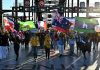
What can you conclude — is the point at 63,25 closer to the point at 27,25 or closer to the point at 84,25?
the point at 84,25

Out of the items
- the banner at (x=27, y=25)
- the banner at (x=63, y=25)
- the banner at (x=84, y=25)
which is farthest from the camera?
the banner at (x=27, y=25)

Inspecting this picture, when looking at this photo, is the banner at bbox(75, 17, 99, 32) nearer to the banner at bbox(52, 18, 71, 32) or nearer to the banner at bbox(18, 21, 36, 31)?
the banner at bbox(52, 18, 71, 32)

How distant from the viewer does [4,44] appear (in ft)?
88.8

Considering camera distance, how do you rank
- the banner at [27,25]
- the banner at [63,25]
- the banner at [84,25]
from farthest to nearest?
the banner at [27,25], the banner at [63,25], the banner at [84,25]

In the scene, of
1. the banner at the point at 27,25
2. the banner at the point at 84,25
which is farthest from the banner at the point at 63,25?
the banner at the point at 27,25

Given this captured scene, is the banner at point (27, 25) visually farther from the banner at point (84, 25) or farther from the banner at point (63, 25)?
the banner at point (84, 25)

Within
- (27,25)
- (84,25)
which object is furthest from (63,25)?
(27,25)

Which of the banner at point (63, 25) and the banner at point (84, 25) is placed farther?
the banner at point (63, 25)

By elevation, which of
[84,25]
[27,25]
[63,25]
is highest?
[84,25]

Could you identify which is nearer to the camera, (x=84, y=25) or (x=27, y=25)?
(x=84, y=25)

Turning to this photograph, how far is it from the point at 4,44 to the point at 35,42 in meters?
1.89

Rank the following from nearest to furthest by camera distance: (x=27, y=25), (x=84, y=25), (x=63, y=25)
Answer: (x=84, y=25) → (x=63, y=25) → (x=27, y=25)

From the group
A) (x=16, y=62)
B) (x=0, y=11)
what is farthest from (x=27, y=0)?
(x=16, y=62)

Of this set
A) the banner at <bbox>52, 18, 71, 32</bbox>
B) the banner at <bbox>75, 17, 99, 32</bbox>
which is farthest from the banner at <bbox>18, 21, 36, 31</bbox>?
the banner at <bbox>75, 17, 99, 32</bbox>
